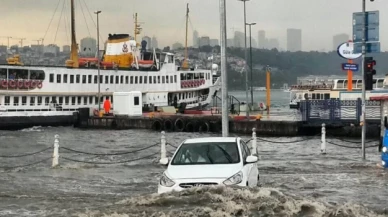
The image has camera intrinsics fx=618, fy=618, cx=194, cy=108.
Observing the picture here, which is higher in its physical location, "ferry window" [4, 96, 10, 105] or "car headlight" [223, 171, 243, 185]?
"ferry window" [4, 96, 10, 105]

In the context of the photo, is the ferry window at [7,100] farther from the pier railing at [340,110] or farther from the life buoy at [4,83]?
the pier railing at [340,110]

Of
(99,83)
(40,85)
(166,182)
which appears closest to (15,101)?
(40,85)

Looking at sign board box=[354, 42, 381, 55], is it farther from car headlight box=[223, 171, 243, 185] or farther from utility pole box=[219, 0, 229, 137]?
car headlight box=[223, 171, 243, 185]

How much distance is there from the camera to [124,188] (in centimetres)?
1766

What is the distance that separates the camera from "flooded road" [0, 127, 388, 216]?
11.7 m

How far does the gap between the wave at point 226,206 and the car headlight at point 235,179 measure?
17cm

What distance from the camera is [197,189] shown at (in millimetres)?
11688

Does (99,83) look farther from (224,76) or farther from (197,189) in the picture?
(197,189)

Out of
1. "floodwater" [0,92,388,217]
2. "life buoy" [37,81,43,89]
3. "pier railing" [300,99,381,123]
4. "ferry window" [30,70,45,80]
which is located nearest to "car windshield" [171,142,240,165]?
"floodwater" [0,92,388,217]

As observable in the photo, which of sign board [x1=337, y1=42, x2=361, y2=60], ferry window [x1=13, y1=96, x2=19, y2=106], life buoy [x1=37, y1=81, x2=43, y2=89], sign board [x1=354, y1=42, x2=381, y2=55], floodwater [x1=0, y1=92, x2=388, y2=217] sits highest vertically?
sign board [x1=337, y1=42, x2=361, y2=60]

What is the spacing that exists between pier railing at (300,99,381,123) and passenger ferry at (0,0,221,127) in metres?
26.6

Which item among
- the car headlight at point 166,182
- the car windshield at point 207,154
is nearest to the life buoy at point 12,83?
the car windshield at point 207,154

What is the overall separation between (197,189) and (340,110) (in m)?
30.0

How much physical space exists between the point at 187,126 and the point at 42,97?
1592 centimetres
